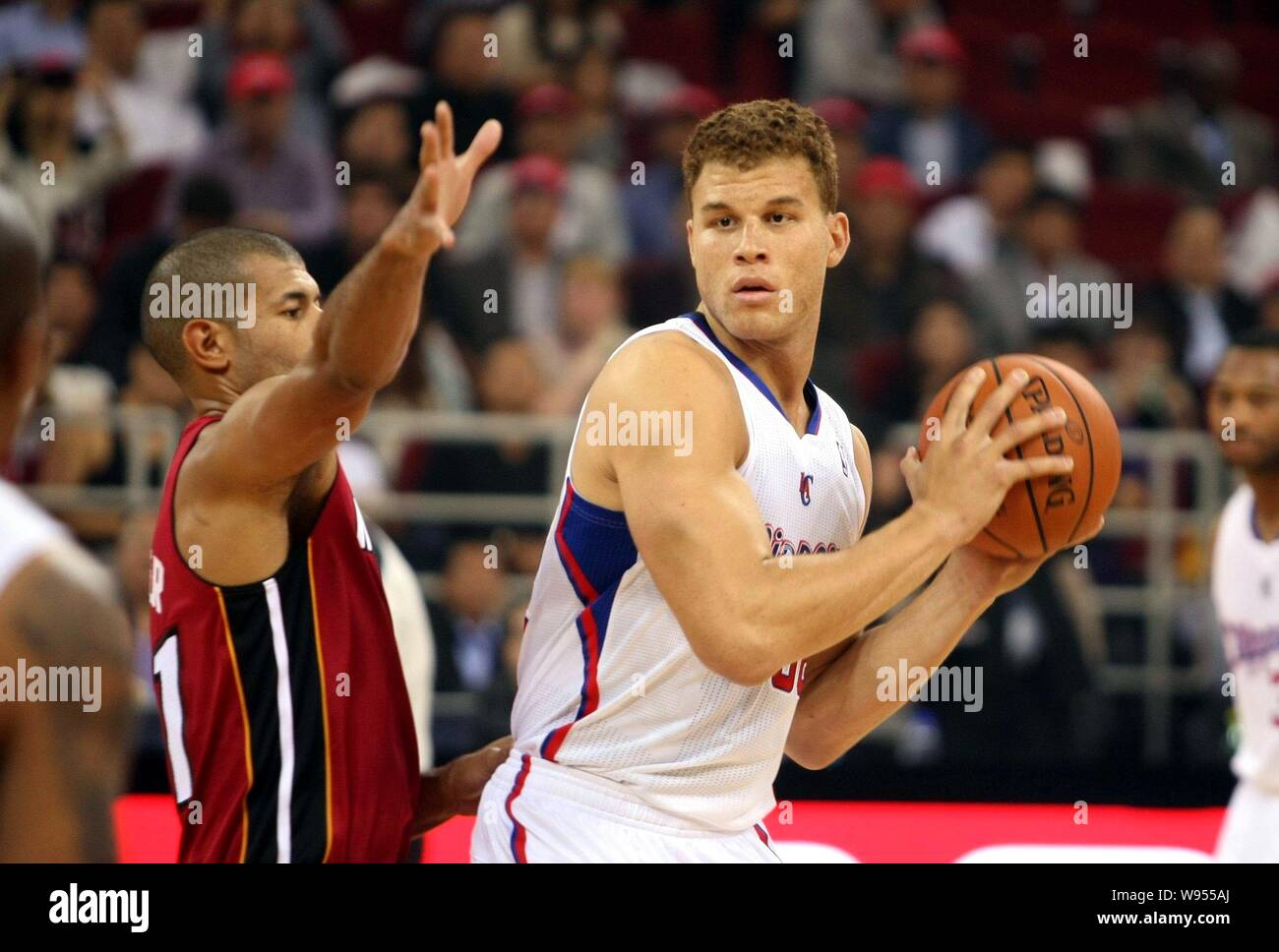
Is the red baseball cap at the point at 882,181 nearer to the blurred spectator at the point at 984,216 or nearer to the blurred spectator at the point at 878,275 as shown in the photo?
the blurred spectator at the point at 878,275

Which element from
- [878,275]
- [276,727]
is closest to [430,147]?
[276,727]

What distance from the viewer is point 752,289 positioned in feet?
10.7

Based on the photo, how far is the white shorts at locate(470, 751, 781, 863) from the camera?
3150 millimetres

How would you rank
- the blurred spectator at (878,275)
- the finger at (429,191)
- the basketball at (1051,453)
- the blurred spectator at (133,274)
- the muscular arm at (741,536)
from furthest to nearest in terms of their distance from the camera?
Answer: the blurred spectator at (878,275)
the blurred spectator at (133,274)
the basketball at (1051,453)
the muscular arm at (741,536)
the finger at (429,191)

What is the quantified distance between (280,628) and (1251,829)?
316 cm

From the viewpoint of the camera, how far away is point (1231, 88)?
11.2m

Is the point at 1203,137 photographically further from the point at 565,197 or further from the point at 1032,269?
the point at 565,197

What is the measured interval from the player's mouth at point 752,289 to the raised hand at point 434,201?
0.60m

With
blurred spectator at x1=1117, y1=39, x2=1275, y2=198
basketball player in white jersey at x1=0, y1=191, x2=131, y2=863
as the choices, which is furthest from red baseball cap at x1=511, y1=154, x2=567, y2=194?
basketball player in white jersey at x1=0, y1=191, x2=131, y2=863

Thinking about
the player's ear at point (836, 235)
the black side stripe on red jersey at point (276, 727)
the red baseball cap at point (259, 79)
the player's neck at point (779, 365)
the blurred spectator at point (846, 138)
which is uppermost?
the red baseball cap at point (259, 79)

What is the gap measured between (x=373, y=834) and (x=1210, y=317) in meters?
7.42

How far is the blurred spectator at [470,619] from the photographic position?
7.07 meters

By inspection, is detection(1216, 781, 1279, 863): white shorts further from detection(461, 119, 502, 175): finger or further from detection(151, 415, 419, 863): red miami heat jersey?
detection(461, 119, 502, 175): finger

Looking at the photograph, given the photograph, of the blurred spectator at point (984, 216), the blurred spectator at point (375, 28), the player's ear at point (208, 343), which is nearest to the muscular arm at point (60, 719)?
the player's ear at point (208, 343)
